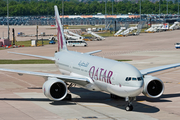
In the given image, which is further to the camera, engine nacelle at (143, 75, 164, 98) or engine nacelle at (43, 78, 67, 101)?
engine nacelle at (143, 75, 164, 98)

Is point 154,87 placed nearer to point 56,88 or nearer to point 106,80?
point 106,80

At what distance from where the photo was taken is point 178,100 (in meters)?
37.2

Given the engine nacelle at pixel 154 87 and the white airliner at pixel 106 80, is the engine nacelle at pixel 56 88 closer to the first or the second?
the white airliner at pixel 106 80

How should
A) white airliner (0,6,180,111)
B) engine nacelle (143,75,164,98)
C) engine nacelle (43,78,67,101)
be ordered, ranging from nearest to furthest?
white airliner (0,6,180,111) < engine nacelle (43,78,67,101) < engine nacelle (143,75,164,98)

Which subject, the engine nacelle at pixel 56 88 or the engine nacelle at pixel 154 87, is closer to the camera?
the engine nacelle at pixel 56 88

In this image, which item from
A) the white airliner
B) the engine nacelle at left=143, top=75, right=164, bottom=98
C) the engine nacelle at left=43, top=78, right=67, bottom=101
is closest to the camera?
the white airliner

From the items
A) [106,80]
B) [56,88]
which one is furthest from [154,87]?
[56,88]

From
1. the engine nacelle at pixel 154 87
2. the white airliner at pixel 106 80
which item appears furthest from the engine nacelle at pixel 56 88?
the engine nacelle at pixel 154 87

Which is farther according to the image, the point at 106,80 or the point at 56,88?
the point at 56,88

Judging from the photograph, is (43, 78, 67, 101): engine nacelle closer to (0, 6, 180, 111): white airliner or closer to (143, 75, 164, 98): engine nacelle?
(0, 6, 180, 111): white airliner

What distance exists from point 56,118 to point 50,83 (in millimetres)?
5056

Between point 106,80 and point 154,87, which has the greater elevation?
point 106,80

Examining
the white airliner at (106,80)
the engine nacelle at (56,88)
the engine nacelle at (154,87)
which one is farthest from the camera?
the engine nacelle at (154,87)

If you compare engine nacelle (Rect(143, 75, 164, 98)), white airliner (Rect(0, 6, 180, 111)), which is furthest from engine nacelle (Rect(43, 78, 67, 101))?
engine nacelle (Rect(143, 75, 164, 98))
